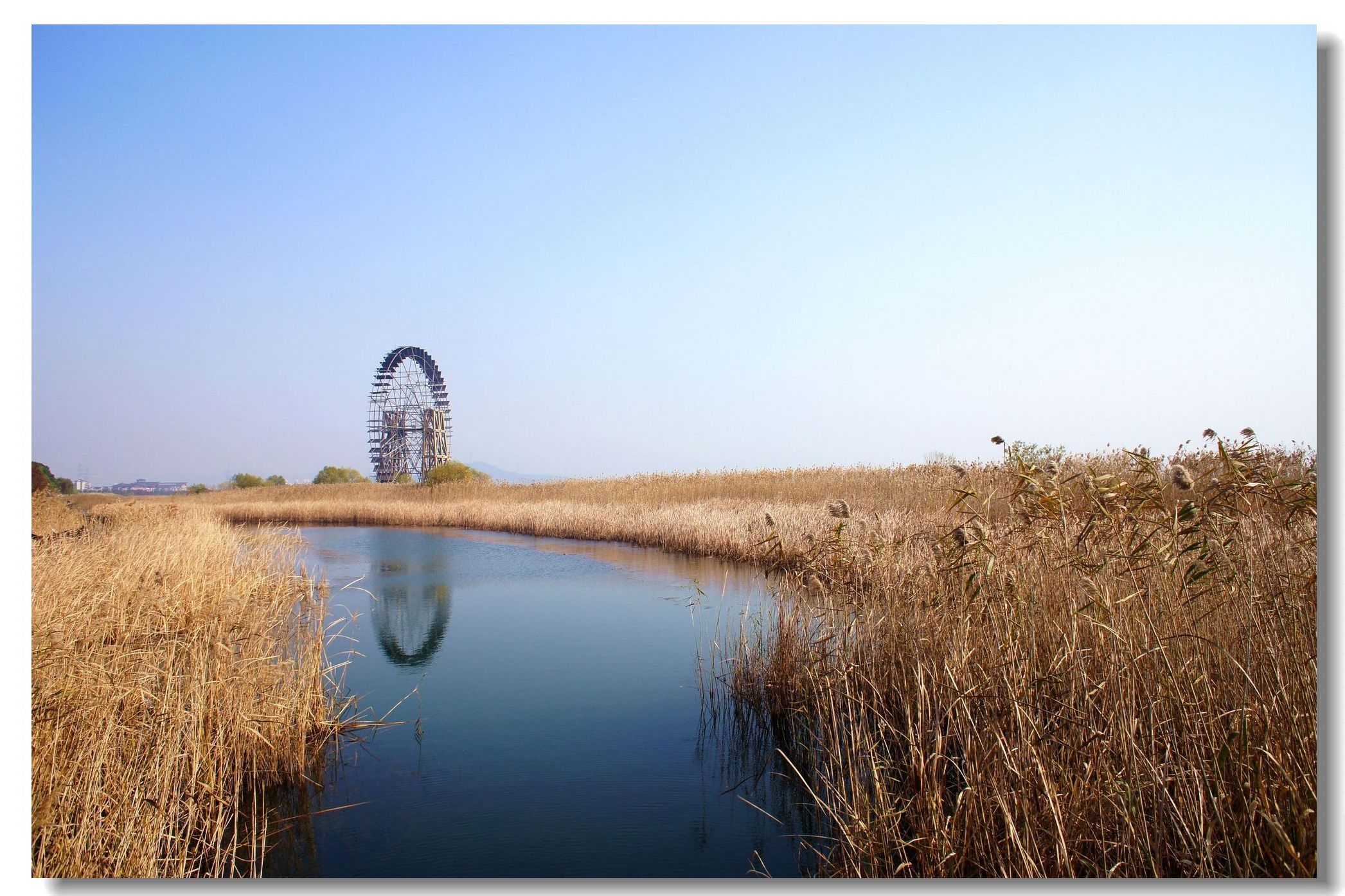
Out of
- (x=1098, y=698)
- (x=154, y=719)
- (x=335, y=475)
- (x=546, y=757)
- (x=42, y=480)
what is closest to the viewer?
(x=1098, y=698)

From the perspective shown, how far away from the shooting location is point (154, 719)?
10.8 feet

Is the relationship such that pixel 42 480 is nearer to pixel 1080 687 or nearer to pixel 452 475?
pixel 1080 687

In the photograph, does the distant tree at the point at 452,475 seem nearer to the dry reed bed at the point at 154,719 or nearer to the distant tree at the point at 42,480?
the distant tree at the point at 42,480

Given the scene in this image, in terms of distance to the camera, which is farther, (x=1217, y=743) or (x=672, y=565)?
(x=672, y=565)

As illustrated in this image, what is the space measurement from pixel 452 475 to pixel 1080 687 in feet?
80.0

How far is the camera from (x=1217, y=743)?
2.67 m

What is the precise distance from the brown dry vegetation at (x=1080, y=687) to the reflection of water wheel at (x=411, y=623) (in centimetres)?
329

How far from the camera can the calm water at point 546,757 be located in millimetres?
3344

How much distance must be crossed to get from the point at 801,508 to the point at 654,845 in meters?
10.2

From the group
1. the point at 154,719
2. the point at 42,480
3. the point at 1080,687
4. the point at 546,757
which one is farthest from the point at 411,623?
the point at 1080,687

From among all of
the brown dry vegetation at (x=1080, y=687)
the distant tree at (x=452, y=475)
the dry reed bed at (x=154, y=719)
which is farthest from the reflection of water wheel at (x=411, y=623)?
the distant tree at (x=452, y=475)
